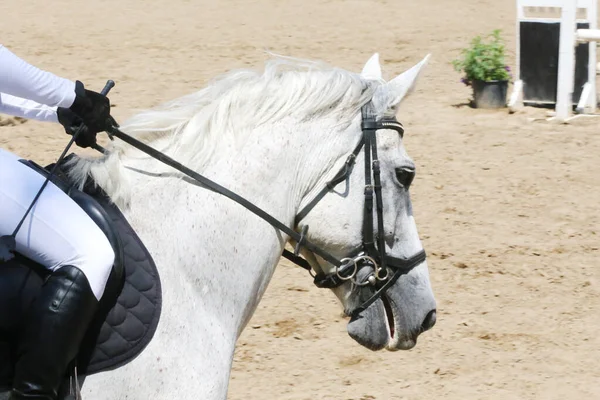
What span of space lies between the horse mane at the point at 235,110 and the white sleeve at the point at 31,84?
0.26m

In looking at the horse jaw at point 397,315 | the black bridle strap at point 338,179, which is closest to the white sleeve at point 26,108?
the black bridle strap at point 338,179

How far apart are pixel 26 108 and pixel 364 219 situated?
106cm

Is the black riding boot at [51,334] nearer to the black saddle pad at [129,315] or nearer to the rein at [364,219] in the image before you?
the black saddle pad at [129,315]

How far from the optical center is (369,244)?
2980 millimetres

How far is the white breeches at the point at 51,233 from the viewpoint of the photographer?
8.48 feet

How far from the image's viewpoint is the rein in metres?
2.88

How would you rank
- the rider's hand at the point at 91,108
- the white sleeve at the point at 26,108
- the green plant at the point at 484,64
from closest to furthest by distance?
the rider's hand at the point at 91,108 → the white sleeve at the point at 26,108 → the green plant at the point at 484,64

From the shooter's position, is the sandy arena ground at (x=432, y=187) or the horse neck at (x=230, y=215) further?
the sandy arena ground at (x=432, y=187)

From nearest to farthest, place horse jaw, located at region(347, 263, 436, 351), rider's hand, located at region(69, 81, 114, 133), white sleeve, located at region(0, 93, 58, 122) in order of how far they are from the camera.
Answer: rider's hand, located at region(69, 81, 114, 133)
white sleeve, located at region(0, 93, 58, 122)
horse jaw, located at region(347, 263, 436, 351)

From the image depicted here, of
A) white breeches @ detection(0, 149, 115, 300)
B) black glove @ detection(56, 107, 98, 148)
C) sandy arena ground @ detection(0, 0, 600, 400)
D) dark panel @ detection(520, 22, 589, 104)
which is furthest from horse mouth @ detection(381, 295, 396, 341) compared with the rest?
dark panel @ detection(520, 22, 589, 104)

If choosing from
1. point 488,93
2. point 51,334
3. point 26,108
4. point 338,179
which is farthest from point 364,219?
point 488,93

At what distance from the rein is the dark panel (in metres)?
7.20

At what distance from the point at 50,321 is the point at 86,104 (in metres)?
0.61

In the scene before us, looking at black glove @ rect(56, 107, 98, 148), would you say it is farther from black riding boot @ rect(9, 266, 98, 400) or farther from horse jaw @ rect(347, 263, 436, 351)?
horse jaw @ rect(347, 263, 436, 351)
